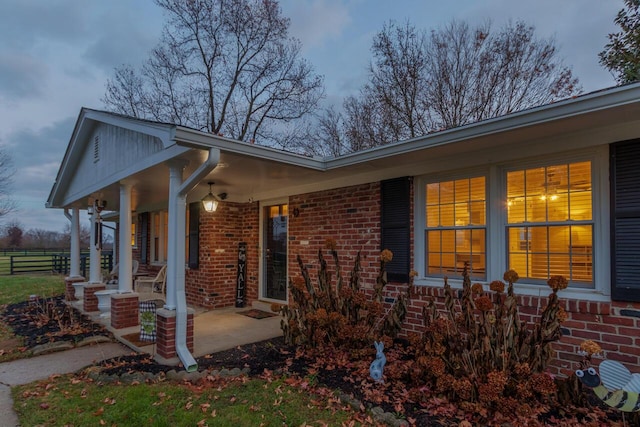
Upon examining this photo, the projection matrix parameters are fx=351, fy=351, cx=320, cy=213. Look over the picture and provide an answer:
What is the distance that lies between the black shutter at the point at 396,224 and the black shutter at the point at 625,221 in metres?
1.97

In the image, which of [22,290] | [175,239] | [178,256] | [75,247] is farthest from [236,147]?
[22,290]

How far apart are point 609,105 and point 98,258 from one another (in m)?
8.31

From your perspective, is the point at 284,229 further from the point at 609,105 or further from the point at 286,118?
the point at 286,118

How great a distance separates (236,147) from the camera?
366 centimetres

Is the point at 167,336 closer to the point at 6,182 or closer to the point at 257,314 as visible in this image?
the point at 257,314

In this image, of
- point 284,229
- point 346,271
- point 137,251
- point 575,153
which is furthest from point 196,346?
point 137,251

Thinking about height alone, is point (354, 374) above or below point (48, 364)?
above

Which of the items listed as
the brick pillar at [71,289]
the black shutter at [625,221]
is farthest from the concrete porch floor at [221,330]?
the black shutter at [625,221]

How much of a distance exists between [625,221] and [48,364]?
19.7ft

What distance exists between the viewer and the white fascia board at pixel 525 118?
8.06 feet

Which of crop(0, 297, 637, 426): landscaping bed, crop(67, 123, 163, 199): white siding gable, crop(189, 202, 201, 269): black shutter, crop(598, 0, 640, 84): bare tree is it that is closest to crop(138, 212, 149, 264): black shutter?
crop(67, 123, 163, 199): white siding gable

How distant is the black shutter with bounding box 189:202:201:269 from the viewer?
22.9ft

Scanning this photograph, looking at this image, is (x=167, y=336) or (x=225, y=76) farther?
(x=225, y=76)

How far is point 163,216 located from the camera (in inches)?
349
